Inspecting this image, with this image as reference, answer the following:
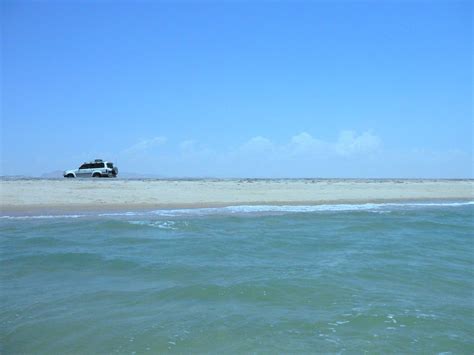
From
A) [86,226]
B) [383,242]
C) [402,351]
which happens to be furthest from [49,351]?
[383,242]

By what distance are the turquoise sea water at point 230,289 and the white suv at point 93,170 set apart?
2088 centimetres

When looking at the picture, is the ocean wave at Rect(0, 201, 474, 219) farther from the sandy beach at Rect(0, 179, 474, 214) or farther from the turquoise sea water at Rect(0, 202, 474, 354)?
the turquoise sea water at Rect(0, 202, 474, 354)

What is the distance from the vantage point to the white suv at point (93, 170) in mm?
35500

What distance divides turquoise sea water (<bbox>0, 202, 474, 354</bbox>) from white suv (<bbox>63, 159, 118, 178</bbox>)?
20883mm

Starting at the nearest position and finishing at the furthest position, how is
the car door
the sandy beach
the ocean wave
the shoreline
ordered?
the ocean wave
the shoreline
the sandy beach
the car door

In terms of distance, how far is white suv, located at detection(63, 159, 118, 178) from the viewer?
35.5m

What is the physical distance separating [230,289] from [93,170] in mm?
30414

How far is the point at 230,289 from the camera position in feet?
25.6

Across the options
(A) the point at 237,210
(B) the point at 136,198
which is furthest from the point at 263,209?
(B) the point at 136,198

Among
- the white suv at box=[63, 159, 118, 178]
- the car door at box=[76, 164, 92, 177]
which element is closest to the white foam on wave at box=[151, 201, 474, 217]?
the white suv at box=[63, 159, 118, 178]

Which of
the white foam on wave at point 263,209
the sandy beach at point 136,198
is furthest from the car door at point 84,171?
the white foam on wave at point 263,209

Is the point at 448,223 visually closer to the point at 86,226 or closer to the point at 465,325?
the point at 465,325

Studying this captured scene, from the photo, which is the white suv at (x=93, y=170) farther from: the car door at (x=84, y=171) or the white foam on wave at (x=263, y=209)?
the white foam on wave at (x=263, y=209)

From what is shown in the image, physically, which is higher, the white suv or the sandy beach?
the white suv
